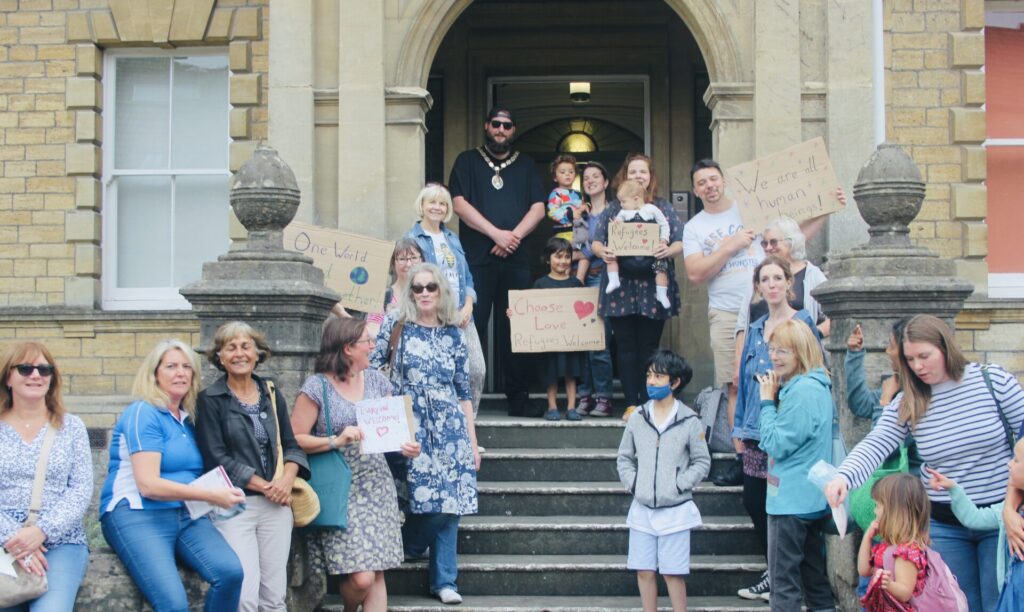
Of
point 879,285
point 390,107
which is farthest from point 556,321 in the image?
point 879,285

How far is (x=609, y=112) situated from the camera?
12414 mm

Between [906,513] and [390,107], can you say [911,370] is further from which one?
[390,107]

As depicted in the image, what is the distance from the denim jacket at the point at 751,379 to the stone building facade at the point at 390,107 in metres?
2.26

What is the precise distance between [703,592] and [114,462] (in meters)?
3.50

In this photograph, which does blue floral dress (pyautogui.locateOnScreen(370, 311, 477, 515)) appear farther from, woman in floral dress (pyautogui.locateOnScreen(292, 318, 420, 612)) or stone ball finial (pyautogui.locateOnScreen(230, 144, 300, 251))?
stone ball finial (pyautogui.locateOnScreen(230, 144, 300, 251))

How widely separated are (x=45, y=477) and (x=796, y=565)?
12.3 ft

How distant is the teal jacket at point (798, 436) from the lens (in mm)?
6125

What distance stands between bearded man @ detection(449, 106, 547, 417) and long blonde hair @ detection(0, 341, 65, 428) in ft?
13.3

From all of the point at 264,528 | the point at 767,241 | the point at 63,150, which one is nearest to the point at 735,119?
the point at 767,241

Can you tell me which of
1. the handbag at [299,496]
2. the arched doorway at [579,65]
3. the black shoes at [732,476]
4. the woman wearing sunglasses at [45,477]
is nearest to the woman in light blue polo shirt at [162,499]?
the woman wearing sunglasses at [45,477]

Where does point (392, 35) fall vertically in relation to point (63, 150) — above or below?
above

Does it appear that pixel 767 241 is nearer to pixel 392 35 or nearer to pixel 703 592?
pixel 703 592

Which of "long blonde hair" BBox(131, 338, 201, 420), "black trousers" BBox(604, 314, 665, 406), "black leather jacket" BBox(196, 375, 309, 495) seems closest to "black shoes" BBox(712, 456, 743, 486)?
"black trousers" BBox(604, 314, 665, 406)

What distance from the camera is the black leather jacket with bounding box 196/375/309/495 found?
19.1 feet
